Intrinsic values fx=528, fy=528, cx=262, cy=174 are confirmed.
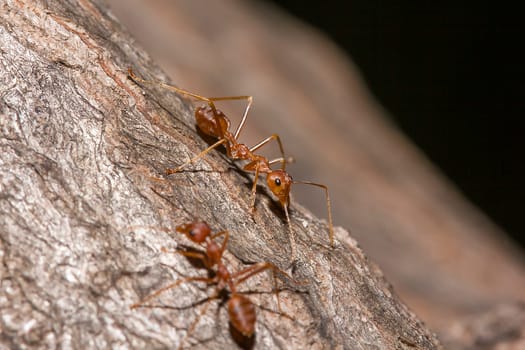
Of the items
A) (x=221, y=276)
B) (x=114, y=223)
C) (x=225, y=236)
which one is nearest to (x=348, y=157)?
(x=225, y=236)

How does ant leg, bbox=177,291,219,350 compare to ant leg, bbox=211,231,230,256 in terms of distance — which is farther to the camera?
ant leg, bbox=211,231,230,256

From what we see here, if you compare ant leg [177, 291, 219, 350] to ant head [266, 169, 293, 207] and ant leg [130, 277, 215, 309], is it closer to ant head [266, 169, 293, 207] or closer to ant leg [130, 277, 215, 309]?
ant leg [130, 277, 215, 309]

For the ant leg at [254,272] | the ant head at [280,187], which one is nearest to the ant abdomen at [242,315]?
the ant leg at [254,272]

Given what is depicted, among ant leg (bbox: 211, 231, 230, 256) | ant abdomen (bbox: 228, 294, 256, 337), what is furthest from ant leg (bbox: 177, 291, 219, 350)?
ant leg (bbox: 211, 231, 230, 256)

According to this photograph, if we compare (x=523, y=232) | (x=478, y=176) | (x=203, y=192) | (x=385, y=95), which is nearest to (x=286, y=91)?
(x=385, y=95)

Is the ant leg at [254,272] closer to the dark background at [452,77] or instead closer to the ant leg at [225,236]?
the ant leg at [225,236]

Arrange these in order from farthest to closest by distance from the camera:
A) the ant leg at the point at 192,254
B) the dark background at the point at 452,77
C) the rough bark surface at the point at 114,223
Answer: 1. the dark background at the point at 452,77
2. the ant leg at the point at 192,254
3. the rough bark surface at the point at 114,223
